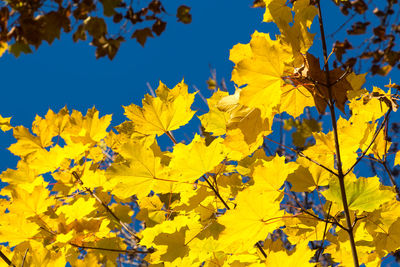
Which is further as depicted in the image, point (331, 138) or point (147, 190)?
point (331, 138)

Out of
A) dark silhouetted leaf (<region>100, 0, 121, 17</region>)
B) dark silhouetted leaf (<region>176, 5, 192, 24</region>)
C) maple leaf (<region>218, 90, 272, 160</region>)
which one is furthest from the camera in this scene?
dark silhouetted leaf (<region>176, 5, 192, 24</region>)

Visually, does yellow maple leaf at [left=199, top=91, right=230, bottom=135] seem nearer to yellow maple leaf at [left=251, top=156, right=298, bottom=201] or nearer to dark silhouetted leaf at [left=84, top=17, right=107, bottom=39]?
yellow maple leaf at [left=251, top=156, right=298, bottom=201]

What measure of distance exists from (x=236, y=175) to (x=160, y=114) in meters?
0.38

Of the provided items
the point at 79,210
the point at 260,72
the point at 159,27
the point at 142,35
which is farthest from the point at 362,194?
the point at 159,27

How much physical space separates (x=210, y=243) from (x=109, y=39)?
2.82 meters

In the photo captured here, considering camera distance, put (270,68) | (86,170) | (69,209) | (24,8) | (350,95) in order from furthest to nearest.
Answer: (24,8), (86,170), (69,209), (350,95), (270,68)

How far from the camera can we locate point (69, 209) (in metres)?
1.35

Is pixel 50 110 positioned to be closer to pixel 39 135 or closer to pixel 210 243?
pixel 39 135

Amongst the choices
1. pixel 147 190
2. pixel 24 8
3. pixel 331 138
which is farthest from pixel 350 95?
pixel 24 8

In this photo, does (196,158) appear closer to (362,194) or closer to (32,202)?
(362,194)

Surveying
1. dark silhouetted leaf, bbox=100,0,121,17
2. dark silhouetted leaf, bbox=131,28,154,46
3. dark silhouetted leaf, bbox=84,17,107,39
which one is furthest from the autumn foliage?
dark silhouetted leaf, bbox=131,28,154,46

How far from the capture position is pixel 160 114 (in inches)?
47.0

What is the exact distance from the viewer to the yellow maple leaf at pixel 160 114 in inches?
46.3

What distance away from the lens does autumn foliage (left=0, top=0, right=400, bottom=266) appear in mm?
845
